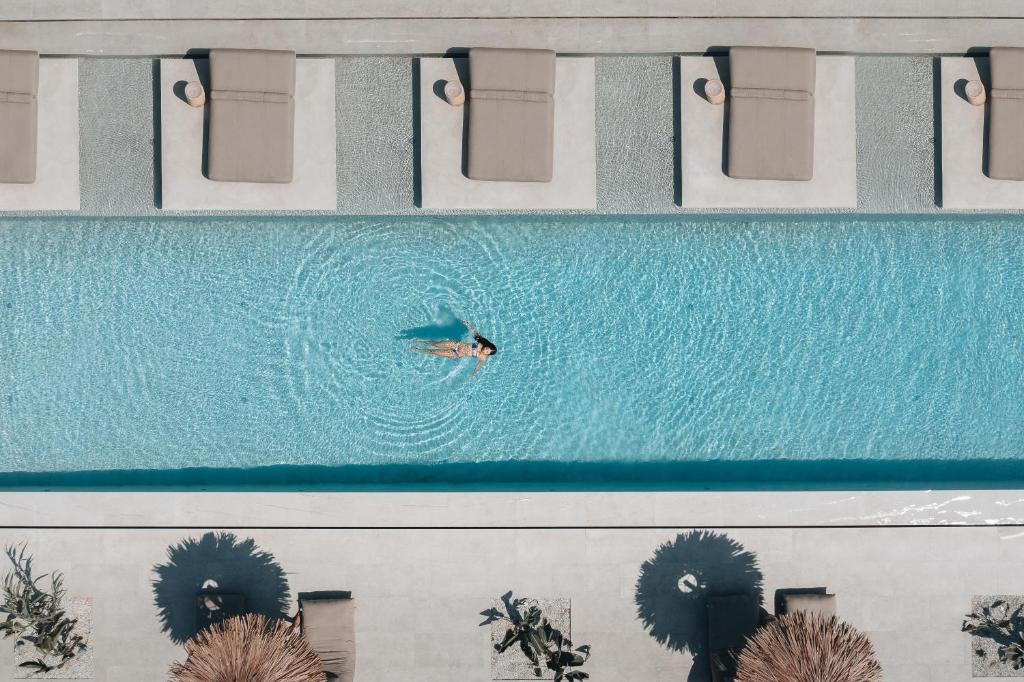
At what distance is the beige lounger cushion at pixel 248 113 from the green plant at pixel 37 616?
4.89 metres

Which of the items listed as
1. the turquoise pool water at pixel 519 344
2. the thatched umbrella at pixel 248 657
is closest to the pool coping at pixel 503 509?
the turquoise pool water at pixel 519 344

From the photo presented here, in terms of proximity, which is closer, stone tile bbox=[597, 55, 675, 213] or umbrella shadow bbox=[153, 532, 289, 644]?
umbrella shadow bbox=[153, 532, 289, 644]

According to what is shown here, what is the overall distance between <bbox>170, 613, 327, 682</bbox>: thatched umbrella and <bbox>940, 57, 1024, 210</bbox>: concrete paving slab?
28.3 ft

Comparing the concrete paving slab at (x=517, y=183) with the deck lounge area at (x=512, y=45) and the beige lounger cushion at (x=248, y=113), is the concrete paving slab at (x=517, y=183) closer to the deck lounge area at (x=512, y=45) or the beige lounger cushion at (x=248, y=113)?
the deck lounge area at (x=512, y=45)

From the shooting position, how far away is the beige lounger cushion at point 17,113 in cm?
802

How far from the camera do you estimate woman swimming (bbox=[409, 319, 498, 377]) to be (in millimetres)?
8555

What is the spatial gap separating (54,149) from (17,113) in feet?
1.59

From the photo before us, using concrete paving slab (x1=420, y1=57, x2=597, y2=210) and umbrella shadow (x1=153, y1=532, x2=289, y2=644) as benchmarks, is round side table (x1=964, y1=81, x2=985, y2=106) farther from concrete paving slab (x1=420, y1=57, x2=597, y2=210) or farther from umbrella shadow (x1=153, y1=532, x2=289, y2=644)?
umbrella shadow (x1=153, y1=532, x2=289, y2=644)

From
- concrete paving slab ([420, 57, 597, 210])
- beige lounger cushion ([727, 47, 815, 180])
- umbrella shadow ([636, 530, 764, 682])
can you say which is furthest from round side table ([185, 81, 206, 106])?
umbrella shadow ([636, 530, 764, 682])

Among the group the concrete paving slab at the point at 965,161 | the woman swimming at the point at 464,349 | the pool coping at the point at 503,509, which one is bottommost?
the pool coping at the point at 503,509

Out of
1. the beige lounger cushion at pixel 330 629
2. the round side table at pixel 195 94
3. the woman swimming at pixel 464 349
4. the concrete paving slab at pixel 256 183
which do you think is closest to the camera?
the round side table at pixel 195 94

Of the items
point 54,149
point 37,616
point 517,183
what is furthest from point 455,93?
point 37,616

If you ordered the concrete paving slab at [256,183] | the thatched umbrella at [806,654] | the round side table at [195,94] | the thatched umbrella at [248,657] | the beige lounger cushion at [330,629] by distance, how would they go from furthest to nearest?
the concrete paving slab at [256,183]
the beige lounger cushion at [330,629]
the round side table at [195,94]
the thatched umbrella at [248,657]
the thatched umbrella at [806,654]

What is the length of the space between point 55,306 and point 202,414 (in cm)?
214
